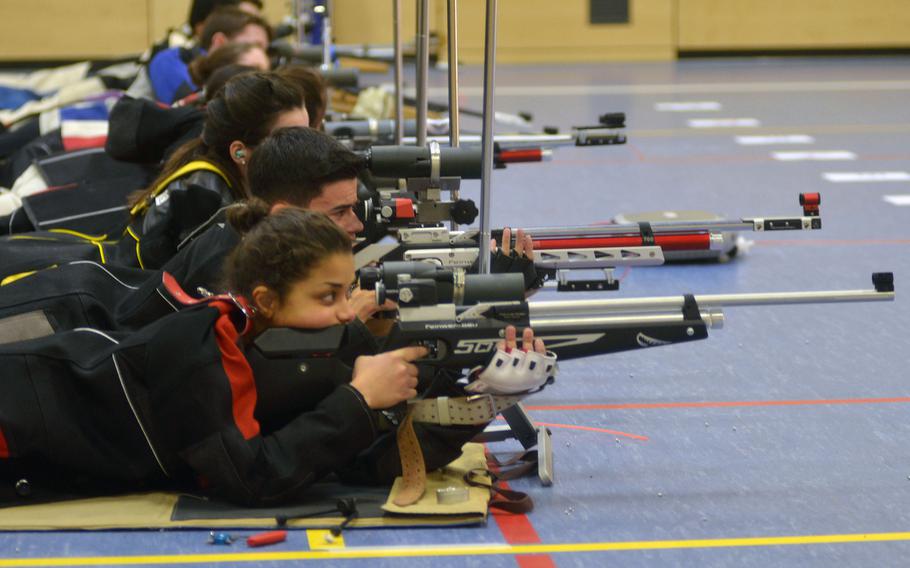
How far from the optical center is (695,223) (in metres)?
3.80

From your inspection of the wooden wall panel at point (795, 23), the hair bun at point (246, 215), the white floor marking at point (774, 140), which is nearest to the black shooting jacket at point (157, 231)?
the hair bun at point (246, 215)

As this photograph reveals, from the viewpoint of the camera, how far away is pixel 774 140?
953 cm

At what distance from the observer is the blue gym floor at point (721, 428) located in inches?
112

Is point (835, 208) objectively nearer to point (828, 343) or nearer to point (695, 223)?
point (828, 343)

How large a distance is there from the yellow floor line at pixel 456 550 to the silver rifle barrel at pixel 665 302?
51 cm

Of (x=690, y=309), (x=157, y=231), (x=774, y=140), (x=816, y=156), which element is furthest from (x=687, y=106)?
(x=690, y=309)

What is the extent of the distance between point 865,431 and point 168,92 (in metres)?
4.83

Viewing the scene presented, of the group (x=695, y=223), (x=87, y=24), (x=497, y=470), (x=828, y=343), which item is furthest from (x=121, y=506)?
(x=87, y=24)

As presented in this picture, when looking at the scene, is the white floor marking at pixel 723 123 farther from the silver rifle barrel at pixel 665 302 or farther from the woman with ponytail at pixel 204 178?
the silver rifle barrel at pixel 665 302

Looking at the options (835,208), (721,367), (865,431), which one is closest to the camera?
(865,431)

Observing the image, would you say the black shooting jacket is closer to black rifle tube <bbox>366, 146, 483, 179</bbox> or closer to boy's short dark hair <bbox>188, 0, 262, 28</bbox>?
black rifle tube <bbox>366, 146, 483, 179</bbox>

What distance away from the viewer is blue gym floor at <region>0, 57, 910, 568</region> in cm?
284

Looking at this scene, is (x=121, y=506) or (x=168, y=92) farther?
(x=168, y=92)

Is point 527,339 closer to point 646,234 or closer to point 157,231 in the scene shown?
point 646,234
